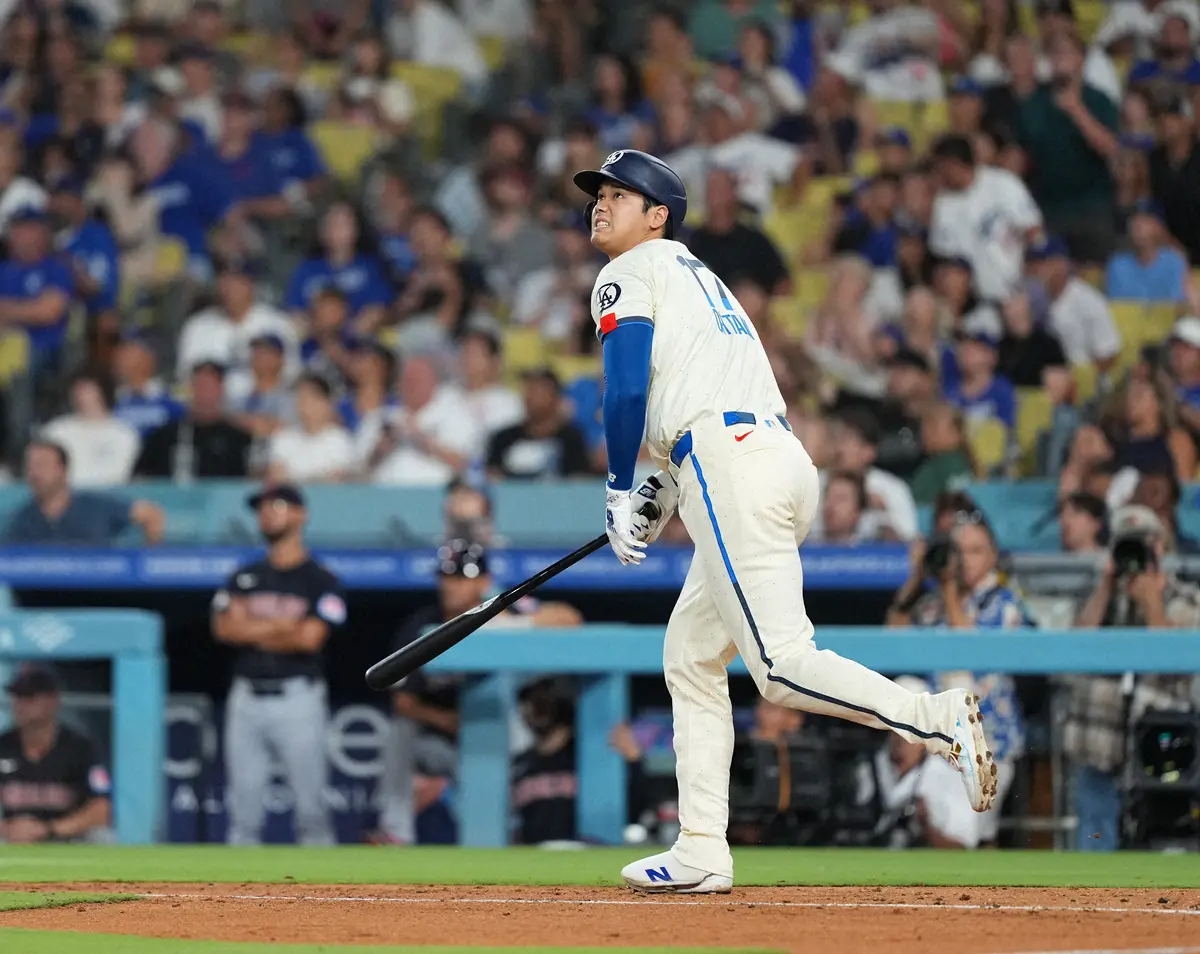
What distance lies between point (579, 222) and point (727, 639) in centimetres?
741

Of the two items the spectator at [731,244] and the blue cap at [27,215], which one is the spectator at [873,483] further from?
the blue cap at [27,215]

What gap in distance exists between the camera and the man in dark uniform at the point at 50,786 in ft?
27.4

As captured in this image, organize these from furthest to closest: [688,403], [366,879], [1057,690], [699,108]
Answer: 1. [699,108]
2. [1057,690]
3. [366,879]
4. [688,403]

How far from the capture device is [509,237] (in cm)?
1279

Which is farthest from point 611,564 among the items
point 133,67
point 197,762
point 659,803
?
point 133,67

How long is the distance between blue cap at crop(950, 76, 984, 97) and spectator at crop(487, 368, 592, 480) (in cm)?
402

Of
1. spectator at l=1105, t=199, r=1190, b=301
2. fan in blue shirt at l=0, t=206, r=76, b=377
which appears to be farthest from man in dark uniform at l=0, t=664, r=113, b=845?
spectator at l=1105, t=199, r=1190, b=301

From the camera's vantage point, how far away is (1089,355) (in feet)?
37.0

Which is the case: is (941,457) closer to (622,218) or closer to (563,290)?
(563,290)

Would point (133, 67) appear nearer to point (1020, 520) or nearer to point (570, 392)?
point (570, 392)

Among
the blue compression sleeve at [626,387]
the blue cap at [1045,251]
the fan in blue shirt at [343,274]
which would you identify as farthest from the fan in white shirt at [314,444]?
the blue compression sleeve at [626,387]

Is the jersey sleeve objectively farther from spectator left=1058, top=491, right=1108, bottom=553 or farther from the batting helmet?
spectator left=1058, top=491, right=1108, bottom=553

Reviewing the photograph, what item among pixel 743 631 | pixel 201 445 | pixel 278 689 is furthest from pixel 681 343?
pixel 201 445

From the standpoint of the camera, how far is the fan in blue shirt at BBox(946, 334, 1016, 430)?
10781mm
